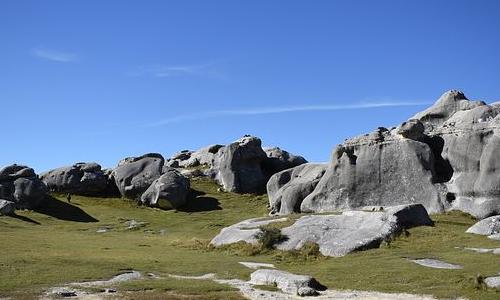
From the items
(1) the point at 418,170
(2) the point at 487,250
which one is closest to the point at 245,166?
(1) the point at 418,170

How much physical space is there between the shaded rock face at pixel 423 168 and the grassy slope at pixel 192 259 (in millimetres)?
3812

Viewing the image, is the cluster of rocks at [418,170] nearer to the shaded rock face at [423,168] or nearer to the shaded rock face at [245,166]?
the shaded rock face at [423,168]

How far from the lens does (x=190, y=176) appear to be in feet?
349

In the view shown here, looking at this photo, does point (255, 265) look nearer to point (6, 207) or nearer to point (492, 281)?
point (492, 281)

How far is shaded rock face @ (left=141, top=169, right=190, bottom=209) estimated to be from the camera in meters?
86.5

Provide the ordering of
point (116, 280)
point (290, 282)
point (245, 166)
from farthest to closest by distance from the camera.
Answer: point (245, 166), point (116, 280), point (290, 282)

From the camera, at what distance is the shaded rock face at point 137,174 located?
94.2 meters

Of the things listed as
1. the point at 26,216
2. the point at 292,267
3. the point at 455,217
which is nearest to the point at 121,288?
the point at 292,267

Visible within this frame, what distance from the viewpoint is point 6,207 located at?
74.2 metres

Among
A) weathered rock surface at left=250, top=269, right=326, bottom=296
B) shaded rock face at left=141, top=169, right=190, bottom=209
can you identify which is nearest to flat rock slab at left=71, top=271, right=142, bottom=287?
weathered rock surface at left=250, top=269, right=326, bottom=296

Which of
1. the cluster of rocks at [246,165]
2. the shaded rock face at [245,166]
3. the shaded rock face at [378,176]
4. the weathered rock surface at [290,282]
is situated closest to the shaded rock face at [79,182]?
the cluster of rocks at [246,165]

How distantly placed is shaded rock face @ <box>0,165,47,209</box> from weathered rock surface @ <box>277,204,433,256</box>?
46496 mm

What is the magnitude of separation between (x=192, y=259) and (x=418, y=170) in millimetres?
29780

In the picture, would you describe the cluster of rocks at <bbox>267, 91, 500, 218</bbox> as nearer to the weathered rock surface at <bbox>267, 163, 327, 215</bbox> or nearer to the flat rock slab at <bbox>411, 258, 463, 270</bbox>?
the weathered rock surface at <bbox>267, 163, 327, 215</bbox>
